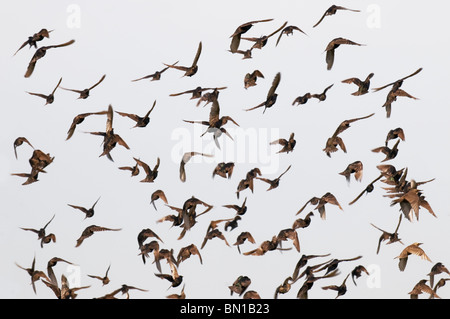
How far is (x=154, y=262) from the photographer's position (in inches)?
396

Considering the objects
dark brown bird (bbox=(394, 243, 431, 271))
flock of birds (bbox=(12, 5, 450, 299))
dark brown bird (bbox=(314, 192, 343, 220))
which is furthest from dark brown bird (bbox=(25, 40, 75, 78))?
dark brown bird (bbox=(394, 243, 431, 271))

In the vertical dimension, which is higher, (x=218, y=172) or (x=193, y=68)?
(x=193, y=68)

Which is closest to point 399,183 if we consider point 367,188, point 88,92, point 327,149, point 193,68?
point 367,188

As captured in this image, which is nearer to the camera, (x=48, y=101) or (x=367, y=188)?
(x=367, y=188)


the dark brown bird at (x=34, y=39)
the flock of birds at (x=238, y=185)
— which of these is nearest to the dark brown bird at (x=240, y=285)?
the flock of birds at (x=238, y=185)

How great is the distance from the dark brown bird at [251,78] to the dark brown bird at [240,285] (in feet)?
8.28

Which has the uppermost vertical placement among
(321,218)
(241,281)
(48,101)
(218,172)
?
(48,101)

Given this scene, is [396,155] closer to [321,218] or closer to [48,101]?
[321,218]

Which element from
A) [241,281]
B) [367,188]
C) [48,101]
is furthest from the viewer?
[48,101]

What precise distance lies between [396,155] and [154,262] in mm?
3313

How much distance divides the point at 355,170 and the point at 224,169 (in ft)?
5.40

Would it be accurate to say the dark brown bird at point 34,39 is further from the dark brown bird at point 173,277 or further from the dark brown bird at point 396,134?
the dark brown bird at point 396,134

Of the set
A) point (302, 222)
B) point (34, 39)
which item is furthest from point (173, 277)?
point (34, 39)

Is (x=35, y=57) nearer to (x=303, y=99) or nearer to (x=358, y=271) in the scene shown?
(x=303, y=99)
